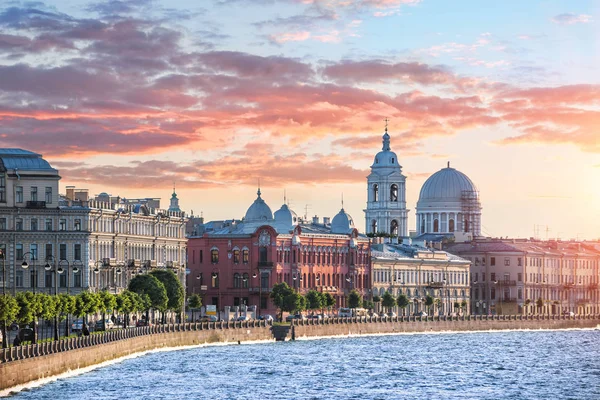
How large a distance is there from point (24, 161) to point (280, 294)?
38.3 meters

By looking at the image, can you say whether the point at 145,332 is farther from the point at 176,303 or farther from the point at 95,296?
the point at 176,303

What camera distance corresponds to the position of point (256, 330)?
150875 millimetres

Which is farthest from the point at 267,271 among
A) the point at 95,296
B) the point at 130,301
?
the point at 95,296

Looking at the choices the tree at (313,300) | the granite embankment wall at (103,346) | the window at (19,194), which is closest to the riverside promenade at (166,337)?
the granite embankment wall at (103,346)

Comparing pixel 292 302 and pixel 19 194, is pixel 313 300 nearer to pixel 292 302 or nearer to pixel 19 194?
pixel 292 302

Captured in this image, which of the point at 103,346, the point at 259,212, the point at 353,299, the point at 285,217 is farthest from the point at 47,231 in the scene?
the point at 353,299

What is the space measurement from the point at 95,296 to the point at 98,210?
3496 centimetres

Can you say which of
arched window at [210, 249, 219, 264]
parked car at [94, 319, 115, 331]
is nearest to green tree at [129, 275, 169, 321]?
parked car at [94, 319, 115, 331]

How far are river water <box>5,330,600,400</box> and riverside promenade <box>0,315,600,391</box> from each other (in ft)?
3.49

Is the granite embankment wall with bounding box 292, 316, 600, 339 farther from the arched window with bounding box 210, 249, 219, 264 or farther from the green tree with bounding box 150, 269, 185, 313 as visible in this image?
the arched window with bounding box 210, 249, 219, 264

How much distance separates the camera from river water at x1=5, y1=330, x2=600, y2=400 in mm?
93250

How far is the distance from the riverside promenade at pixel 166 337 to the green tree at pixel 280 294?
742 centimetres

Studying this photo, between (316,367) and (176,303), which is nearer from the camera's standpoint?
(316,367)

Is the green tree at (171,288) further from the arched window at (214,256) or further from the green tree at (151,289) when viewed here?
the arched window at (214,256)
